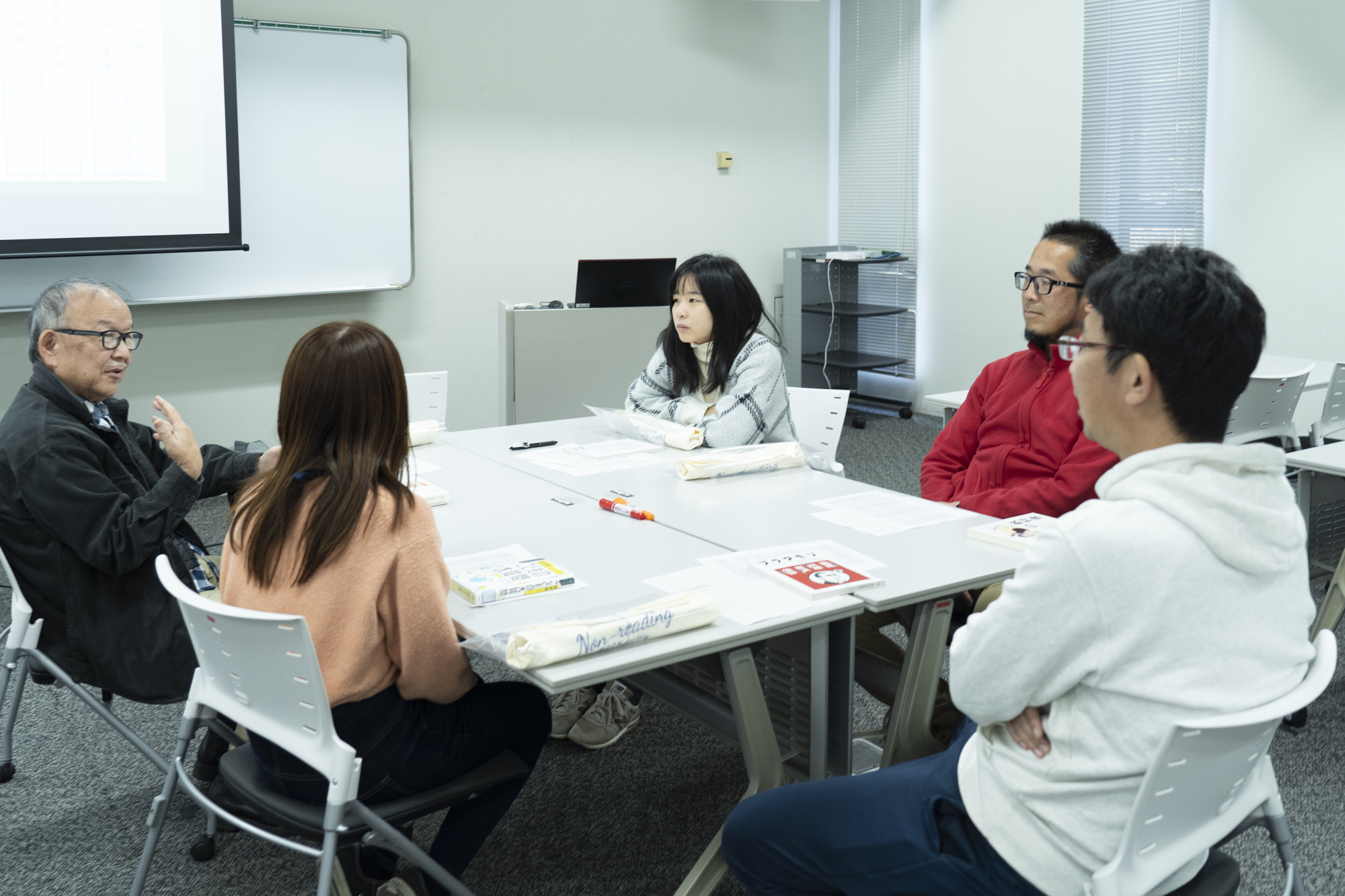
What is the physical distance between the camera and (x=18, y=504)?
206 centimetres

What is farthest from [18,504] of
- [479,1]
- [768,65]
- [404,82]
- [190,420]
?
[768,65]

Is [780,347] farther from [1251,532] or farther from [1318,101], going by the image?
[1318,101]

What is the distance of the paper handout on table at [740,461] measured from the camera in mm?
2568

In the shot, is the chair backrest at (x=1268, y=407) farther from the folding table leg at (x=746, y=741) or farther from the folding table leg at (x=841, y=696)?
the folding table leg at (x=746, y=741)

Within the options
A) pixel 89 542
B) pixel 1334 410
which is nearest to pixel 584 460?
pixel 89 542

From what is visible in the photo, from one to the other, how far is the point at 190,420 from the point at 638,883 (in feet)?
12.7

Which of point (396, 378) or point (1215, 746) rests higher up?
point (396, 378)

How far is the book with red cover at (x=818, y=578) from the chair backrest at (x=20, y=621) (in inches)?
57.4

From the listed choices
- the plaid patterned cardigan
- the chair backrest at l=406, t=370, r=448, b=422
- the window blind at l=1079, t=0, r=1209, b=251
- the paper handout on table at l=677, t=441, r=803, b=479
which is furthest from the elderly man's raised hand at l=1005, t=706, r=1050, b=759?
the window blind at l=1079, t=0, r=1209, b=251

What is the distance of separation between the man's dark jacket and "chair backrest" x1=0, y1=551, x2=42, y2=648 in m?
0.02

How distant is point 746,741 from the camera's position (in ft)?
5.81

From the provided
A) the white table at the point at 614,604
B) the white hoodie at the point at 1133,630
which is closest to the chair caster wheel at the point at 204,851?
the white table at the point at 614,604

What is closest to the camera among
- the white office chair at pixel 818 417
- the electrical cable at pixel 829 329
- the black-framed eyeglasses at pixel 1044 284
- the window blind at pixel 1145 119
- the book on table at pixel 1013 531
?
the book on table at pixel 1013 531

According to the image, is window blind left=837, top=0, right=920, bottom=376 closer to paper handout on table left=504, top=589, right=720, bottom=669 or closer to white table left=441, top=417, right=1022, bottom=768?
white table left=441, top=417, right=1022, bottom=768
